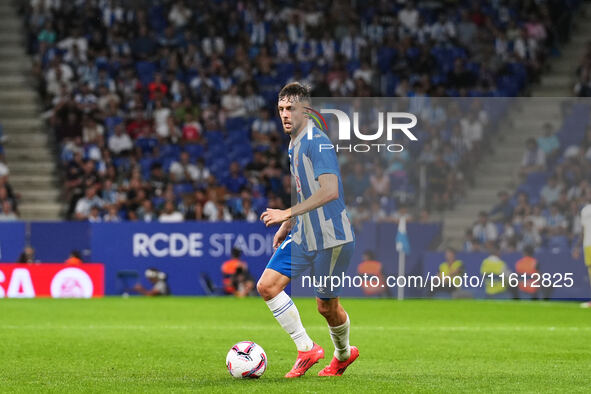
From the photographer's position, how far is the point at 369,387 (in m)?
7.90

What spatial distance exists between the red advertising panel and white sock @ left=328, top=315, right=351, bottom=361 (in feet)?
37.8

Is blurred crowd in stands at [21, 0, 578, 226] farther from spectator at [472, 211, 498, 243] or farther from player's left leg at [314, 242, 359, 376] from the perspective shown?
player's left leg at [314, 242, 359, 376]

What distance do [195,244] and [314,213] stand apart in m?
12.0

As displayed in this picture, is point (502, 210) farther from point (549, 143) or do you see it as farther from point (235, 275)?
point (235, 275)

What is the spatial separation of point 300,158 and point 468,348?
12.7 ft

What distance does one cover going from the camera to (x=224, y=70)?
26.1 m

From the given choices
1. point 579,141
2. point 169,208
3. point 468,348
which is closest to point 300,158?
point 468,348

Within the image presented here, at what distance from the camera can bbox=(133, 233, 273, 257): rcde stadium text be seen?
20016mm

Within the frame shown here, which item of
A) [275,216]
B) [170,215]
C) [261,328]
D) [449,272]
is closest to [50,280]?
[170,215]

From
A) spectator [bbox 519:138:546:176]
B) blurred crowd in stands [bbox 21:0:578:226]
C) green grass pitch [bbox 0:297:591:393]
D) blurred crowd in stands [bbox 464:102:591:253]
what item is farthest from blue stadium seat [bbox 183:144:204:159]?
blurred crowd in stands [bbox 464:102:591:253]

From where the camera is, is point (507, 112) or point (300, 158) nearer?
point (300, 158)

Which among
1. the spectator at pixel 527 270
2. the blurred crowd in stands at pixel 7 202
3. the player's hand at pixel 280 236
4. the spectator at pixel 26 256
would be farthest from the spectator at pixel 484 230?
the blurred crowd in stands at pixel 7 202

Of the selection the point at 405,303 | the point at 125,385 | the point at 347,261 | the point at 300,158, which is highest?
the point at 300,158

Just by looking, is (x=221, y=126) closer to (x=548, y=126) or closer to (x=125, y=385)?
(x=548, y=126)
